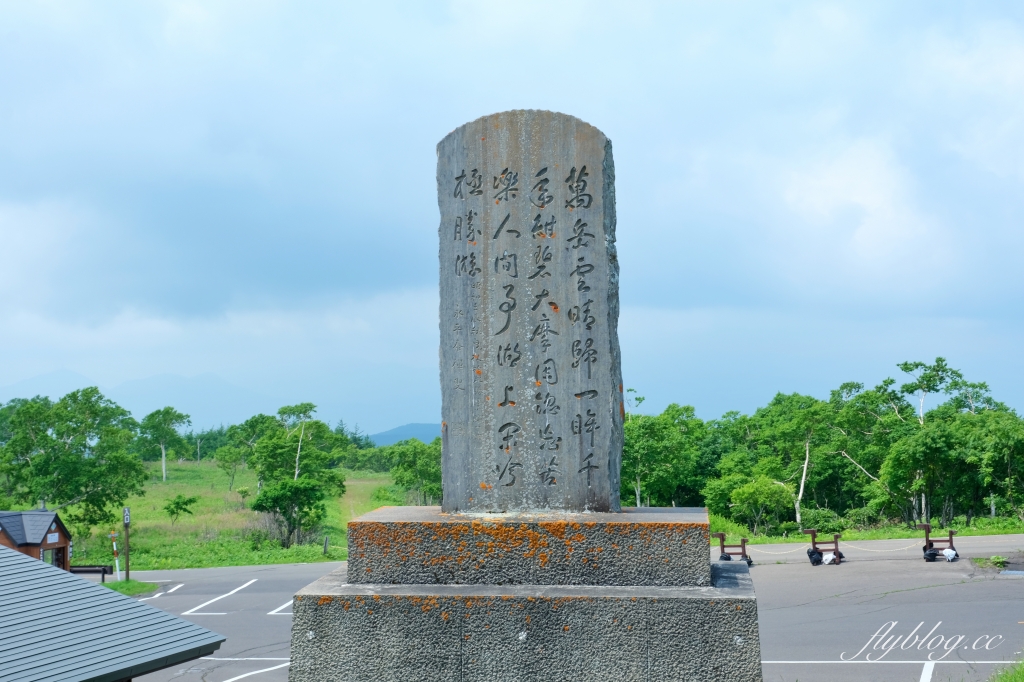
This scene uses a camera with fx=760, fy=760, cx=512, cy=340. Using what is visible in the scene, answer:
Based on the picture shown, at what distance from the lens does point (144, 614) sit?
737 centimetres

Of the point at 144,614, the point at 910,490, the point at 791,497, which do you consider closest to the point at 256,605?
the point at 144,614

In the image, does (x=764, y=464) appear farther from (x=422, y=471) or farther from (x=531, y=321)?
(x=531, y=321)

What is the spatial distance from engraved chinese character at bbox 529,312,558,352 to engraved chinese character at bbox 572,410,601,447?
39 cm

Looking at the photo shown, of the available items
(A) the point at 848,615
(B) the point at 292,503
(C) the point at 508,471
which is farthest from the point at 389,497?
(C) the point at 508,471

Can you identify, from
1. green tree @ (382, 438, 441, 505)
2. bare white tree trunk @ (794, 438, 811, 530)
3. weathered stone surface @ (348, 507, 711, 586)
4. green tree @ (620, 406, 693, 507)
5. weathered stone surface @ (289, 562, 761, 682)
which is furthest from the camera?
green tree @ (382, 438, 441, 505)

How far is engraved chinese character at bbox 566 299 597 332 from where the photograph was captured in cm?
390

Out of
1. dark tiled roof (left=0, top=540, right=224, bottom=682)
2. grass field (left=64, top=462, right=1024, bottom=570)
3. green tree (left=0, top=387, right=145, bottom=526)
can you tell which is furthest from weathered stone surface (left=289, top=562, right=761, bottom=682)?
green tree (left=0, top=387, right=145, bottom=526)

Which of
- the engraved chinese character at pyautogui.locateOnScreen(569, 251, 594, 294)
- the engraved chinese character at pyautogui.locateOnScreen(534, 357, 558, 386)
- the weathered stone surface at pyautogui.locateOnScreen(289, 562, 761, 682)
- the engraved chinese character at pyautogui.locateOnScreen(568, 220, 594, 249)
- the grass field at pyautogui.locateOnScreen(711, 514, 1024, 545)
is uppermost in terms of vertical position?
the engraved chinese character at pyautogui.locateOnScreen(568, 220, 594, 249)

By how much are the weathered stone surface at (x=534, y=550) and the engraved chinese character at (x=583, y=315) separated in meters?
0.97

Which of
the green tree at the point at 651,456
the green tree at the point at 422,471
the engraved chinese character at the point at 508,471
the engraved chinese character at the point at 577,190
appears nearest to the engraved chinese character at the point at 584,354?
the engraved chinese character at the point at 508,471

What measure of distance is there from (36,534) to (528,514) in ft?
54.5

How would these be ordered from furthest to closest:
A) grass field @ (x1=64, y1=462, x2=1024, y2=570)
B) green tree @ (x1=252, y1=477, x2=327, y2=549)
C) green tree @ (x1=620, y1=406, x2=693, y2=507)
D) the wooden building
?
1. green tree @ (x1=252, y1=477, x2=327, y2=549)
2. green tree @ (x1=620, y1=406, x2=693, y2=507)
3. grass field @ (x1=64, y1=462, x2=1024, y2=570)
4. the wooden building

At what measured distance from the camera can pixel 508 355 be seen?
3.93m

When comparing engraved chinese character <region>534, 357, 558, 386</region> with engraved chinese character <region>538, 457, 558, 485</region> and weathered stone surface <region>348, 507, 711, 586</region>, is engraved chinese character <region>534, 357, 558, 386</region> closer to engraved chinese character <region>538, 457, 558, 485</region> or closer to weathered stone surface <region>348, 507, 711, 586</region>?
engraved chinese character <region>538, 457, 558, 485</region>
